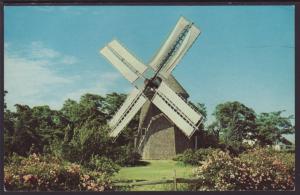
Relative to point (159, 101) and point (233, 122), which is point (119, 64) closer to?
point (159, 101)

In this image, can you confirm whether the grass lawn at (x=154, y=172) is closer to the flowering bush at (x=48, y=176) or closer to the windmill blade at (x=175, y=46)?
the flowering bush at (x=48, y=176)

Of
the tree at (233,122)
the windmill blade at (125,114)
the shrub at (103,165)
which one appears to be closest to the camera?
the tree at (233,122)

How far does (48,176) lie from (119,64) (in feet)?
6.55

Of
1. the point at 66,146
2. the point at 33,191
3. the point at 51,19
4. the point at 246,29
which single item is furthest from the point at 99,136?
the point at 246,29

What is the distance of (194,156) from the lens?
388 inches

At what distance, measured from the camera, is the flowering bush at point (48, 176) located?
9664mm

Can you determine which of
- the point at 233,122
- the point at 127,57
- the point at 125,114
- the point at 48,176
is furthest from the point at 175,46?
the point at 48,176

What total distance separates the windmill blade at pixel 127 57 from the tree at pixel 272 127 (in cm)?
195

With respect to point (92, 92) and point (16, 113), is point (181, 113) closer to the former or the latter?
point (92, 92)

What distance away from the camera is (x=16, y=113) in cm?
976

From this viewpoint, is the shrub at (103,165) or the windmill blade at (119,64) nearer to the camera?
the windmill blade at (119,64)

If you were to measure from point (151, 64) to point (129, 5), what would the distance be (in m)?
0.98

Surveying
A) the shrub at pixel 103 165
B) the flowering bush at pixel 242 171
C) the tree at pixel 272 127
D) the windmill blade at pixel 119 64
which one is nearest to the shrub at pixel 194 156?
the flowering bush at pixel 242 171

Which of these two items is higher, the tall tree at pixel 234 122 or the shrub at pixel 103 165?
the tall tree at pixel 234 122
